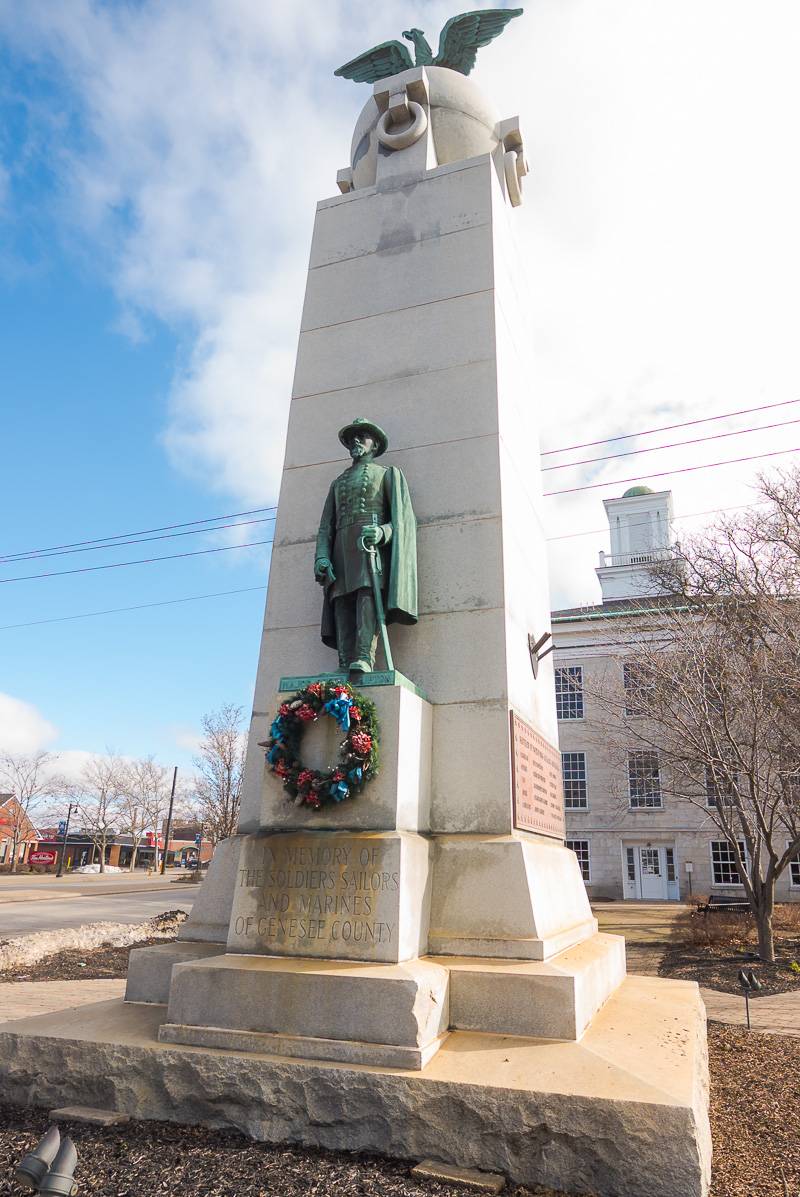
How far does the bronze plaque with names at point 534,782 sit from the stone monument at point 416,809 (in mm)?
51

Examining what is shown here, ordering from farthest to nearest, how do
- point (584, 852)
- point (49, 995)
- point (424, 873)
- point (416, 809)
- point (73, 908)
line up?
point (584, 852), point (73, 908), point (49, 995), point (416, 809), point (424, 873)

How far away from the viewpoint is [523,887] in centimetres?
546

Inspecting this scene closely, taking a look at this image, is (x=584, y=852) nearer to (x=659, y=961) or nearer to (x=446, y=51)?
(x=659, y=961)

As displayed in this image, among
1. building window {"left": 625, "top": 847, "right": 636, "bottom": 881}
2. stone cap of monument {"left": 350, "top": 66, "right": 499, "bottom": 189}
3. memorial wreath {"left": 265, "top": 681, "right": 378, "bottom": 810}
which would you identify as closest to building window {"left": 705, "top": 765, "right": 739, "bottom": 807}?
stone cap of monument {"left": 350, "top": 66, "right": 499, "bottom": 189}

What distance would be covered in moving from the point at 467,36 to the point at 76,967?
51.7ft

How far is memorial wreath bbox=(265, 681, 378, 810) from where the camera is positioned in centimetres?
533

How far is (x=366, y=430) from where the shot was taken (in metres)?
6.89

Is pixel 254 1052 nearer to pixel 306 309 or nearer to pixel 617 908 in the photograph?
pixel 306 309

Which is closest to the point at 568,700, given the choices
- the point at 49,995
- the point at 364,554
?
the point at 49,995

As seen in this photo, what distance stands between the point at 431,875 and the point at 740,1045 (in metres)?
4.50

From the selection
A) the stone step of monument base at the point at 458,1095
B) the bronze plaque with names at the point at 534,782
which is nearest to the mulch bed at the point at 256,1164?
the stone step of monument base at the point at 458,1095

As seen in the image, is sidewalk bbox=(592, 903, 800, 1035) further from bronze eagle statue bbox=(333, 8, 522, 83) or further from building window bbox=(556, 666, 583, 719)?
bronze eagle statue bbox=(333, 8, 522, 83)

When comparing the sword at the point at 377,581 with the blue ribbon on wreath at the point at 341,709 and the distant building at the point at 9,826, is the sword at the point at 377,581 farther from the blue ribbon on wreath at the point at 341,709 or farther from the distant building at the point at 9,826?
the distant building at the point at 9,826

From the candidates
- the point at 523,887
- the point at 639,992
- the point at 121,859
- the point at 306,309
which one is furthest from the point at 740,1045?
the point at 121,859
